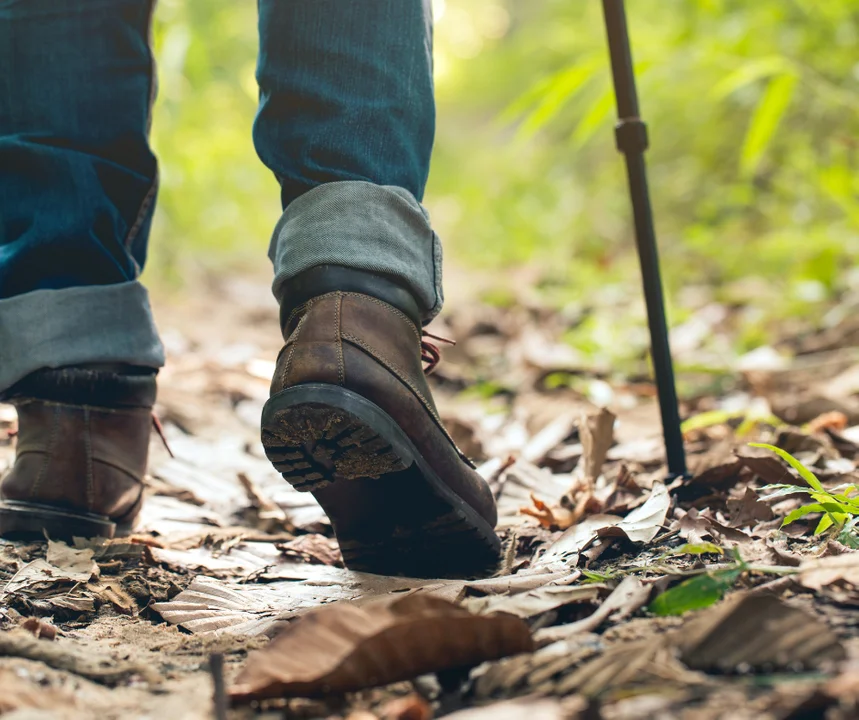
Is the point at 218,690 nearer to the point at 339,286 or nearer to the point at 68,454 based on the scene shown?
the point at 339,286

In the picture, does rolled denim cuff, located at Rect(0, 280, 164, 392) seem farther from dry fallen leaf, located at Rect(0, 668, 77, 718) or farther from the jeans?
dry fallen leaf, located at Rect(0, 668, 77, 718)

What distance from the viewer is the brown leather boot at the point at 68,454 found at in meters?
1.22

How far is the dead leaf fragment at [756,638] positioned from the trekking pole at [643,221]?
2.13 feet

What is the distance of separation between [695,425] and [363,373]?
39.8 inches

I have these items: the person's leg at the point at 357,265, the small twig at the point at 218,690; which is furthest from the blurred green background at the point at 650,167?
the small twig at the point at 218,690

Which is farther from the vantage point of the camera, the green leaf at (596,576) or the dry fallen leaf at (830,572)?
the green leaf at (596,576)

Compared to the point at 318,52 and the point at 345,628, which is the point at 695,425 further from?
the point at 345,628

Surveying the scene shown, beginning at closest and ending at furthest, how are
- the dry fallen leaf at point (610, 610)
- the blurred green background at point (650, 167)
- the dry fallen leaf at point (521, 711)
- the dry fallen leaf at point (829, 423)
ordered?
1. the dry fallen leaf at point (521, 711)
2. the dry fallen leaf at point (610, 610)
3. the dry fallen leaf at point (829, 423)
4. the blurred green background at point (650, 167)

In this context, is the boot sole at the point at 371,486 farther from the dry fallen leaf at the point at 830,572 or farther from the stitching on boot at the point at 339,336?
the dry fallen leaf at the point at 830,572

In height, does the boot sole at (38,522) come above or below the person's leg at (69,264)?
below

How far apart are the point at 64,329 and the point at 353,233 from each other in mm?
498

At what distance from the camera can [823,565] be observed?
746mm

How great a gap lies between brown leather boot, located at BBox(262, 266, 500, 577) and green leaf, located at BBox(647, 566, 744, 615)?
13.8 inches

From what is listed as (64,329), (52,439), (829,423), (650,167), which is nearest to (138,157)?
(64,329)
